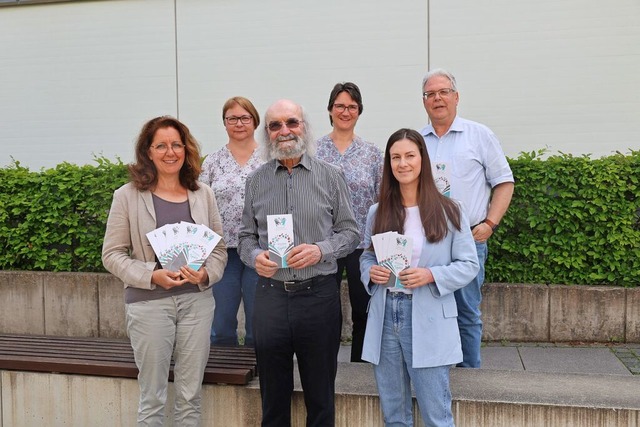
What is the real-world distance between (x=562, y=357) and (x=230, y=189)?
352 cm

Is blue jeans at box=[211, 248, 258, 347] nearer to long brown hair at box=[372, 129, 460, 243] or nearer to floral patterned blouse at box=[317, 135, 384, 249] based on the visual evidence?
floral patterned blouse at box=[317, 135, 384, 249]

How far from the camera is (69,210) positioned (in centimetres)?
729

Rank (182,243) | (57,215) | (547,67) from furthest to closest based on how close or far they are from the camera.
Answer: (547,67) → (57,215) → (182,243)

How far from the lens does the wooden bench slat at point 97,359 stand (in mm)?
4203

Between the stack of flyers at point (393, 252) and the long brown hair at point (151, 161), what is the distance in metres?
1.16

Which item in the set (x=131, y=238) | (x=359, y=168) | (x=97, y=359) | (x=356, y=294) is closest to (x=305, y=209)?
(x=131, y=238)

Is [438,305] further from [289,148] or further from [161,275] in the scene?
[161,275]

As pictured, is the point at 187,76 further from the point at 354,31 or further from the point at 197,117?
the point at 354,31

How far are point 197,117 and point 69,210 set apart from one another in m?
2.62

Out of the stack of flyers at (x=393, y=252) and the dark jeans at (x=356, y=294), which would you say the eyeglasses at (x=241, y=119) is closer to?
the dark jeans at (x=356, y=294)

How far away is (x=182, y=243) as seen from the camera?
144 inches

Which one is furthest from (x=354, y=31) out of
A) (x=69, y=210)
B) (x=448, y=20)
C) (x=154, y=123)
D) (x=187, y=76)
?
(x=154, y=123)

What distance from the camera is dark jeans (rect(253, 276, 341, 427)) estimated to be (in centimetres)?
352

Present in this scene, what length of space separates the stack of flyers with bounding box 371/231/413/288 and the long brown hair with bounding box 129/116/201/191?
3.82 feet
